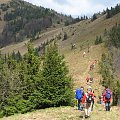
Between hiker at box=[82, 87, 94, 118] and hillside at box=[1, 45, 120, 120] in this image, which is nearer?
hiker at box=[82, 87, 94, 118]

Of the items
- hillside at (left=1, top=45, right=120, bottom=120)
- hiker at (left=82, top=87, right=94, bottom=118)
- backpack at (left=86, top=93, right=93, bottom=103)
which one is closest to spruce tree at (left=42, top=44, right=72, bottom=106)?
hillside at (left=1, top=45, right=120, bottom=120)

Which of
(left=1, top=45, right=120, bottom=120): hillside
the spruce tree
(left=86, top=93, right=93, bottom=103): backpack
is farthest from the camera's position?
the spruce tree

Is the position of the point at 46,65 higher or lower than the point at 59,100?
higher

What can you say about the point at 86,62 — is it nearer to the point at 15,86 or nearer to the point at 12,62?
the point at 12,62

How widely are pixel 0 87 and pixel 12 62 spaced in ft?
38.2

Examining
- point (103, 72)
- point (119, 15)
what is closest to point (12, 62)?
point (103, 72)

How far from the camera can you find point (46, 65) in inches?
1423

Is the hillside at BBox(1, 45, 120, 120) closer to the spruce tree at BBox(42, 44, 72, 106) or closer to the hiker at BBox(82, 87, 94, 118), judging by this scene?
the hiker at BBox(82, 87, 94, 118)

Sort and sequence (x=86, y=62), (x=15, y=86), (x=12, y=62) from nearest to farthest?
(x=15, y=86)
(x=12, y=62)
(x=86, y=62)

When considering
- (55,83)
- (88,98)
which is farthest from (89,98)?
(55,83)

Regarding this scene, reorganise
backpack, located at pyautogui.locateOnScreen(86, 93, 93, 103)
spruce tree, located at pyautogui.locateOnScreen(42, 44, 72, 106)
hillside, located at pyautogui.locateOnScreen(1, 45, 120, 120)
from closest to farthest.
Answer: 1. backpack, located at pyautogui.locateOnScreen(86, 93, 93, 103)
2. hillside, located at pyautogui.locateOnScreen(1, 45, 120, 120)
3. spruce tree, located at pyautogui.locateOnScreen(42, 44, 72, 106)

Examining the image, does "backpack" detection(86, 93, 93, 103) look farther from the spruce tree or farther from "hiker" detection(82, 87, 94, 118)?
the spruce tree

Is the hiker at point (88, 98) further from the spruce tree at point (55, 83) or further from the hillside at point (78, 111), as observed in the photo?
the spruce tree at point (55, 83)

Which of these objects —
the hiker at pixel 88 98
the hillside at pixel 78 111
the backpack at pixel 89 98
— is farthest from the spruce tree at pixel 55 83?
the backpack at pixel 89 98
